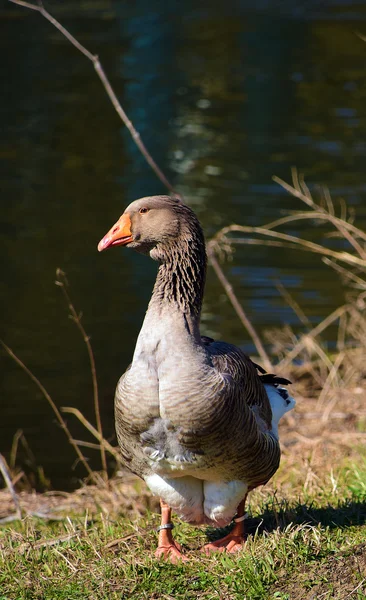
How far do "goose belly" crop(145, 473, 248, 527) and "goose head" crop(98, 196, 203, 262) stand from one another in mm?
1136

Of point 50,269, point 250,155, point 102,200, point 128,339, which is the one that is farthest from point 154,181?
point 128,339

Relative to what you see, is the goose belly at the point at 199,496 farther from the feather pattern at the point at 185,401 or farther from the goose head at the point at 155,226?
the goose head at the point at 155,226

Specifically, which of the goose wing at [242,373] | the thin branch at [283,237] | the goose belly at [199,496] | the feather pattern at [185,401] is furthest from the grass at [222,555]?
the thin branch at [283,237]

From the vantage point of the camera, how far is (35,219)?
16.0m

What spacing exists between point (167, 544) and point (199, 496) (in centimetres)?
31

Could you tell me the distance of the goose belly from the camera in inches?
181

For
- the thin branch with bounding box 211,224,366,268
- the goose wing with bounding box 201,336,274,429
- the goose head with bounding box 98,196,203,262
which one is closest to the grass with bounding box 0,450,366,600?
the goose wing with bounding box 201,336,274,429

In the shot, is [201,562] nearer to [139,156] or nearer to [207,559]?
[207,559]

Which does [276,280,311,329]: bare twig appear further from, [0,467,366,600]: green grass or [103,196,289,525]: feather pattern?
[103,196,289,525]: feather pattern

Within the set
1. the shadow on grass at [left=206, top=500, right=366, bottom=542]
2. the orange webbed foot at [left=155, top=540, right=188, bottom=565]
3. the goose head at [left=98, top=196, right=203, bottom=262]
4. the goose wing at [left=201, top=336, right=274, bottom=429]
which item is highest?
the goose head at [left=98, top=196, right=203, bottom=262]

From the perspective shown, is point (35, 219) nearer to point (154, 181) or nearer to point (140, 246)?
point (154, 181)

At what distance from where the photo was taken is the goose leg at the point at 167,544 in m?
4.65

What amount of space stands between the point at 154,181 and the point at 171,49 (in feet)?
41.7

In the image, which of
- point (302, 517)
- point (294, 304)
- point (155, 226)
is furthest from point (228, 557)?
point (294, 304)
